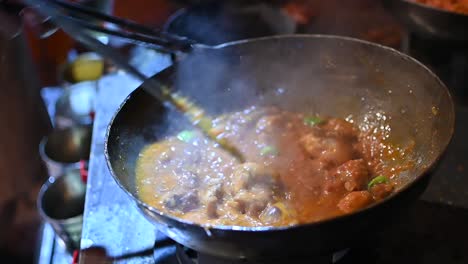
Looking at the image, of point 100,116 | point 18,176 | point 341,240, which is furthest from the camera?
point 18,176

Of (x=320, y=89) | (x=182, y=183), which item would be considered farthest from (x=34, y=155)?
(x=320, y=89)

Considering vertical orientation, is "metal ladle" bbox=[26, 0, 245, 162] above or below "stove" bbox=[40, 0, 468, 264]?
above

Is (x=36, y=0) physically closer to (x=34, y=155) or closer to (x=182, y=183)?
(x=182, y=183)

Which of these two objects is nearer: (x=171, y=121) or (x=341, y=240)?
(x=341, y=240)

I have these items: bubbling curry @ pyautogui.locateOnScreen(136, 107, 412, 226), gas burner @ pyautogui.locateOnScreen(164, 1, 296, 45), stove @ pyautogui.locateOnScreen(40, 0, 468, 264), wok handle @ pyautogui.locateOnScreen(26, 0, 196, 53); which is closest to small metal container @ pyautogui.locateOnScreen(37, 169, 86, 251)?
stove @ pyautogui.locateOnScreen(40, 0, 468, 264)

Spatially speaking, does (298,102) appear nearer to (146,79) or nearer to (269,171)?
(269,171)

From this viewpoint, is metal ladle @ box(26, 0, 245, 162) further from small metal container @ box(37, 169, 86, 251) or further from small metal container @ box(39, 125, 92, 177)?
small metal container @ box(39, 125, 92, 177)
